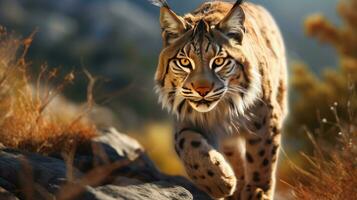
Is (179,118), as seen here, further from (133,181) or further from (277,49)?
(277,49)

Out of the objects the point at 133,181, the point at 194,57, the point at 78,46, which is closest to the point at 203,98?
the point at 194,57

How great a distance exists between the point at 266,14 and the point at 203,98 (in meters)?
3.03

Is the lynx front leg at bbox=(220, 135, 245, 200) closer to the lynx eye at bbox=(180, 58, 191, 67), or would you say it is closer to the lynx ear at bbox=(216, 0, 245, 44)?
the lynx ear at bbox=(216, 0, 245, 44)

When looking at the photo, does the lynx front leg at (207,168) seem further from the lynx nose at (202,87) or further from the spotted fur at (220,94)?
the lynx nose at (202,87)

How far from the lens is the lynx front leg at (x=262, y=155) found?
7.16m

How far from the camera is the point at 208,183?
6324 mm

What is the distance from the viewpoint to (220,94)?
634 cm

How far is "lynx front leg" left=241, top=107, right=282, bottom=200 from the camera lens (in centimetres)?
716

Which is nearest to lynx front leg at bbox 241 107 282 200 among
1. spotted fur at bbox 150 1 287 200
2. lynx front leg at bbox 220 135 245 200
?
spotted fur at bbox 150 1 287 200

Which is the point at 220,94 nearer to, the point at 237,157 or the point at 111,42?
the point at 237,157

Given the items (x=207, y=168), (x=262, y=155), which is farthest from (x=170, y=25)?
(x=262, y=155)

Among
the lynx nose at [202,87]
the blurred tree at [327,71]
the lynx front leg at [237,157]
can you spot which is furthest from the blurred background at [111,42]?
the lynx nose at [202,87]

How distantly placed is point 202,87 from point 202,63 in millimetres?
243

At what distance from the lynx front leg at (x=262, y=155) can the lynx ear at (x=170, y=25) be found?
110 centimetres
